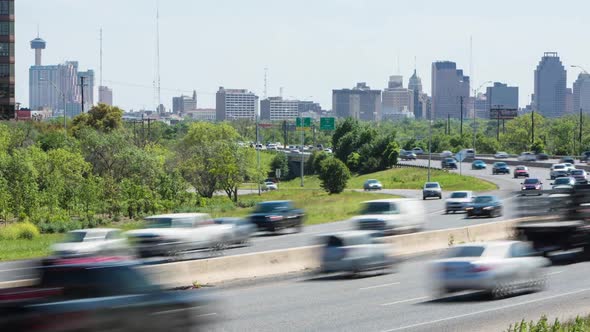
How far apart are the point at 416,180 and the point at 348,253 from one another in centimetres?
8184

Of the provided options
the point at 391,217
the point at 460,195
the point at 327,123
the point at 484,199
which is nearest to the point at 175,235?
the point at 391,217

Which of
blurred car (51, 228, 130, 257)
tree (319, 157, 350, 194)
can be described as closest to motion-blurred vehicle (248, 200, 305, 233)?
blurred car (51, 228, 130, 257)

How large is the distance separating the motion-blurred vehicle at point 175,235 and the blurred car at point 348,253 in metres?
6.54

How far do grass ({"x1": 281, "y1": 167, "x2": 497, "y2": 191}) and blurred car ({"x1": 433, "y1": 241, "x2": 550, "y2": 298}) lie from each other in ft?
188

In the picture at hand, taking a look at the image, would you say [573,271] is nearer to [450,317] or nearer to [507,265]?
[507,265]

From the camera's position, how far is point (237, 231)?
37.7 meters

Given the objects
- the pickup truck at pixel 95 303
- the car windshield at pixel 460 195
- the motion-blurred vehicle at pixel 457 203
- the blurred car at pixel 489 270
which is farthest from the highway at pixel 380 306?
the car windshield at pixel 460 195

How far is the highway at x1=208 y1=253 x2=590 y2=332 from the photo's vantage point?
19641mm

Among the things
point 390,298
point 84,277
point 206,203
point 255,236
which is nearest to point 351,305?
point 390,298

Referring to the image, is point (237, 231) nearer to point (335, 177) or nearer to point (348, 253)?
point (348, 253)

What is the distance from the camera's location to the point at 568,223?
30.1m

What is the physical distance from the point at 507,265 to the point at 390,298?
273 centimetres

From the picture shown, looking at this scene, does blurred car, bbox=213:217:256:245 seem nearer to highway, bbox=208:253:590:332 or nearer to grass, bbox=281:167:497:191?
highway, bbox=208:253:590:332

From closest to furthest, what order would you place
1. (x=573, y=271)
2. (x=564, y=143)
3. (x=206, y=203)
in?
1. (x=573, y=271)
2. (x=206, y=203)
3. (x=564, y=143)
